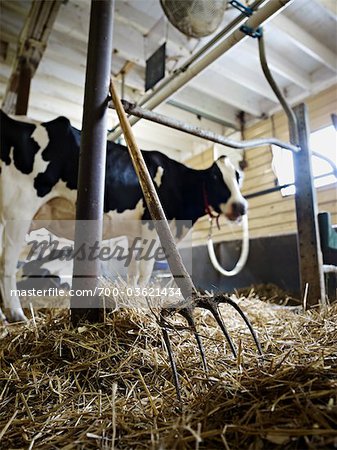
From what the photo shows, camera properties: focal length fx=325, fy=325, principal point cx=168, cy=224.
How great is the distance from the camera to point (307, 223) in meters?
1.98

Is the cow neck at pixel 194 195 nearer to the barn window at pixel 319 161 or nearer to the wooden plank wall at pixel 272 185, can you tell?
the barn window at pixel 319 161

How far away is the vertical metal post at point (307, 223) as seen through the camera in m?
1.87

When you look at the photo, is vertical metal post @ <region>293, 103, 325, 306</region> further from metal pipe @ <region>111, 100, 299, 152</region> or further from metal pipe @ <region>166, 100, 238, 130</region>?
metal pipe @ <region>166, 100, 238, 130</region>

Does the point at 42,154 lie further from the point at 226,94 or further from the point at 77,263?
the point at 226,94

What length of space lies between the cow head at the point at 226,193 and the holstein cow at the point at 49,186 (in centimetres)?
2

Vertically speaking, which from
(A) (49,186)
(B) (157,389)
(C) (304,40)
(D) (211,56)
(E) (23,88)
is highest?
(C) (304,40)

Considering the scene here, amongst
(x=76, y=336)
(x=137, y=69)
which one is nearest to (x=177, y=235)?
(x=76, y=336)

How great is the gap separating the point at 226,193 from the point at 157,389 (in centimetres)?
226

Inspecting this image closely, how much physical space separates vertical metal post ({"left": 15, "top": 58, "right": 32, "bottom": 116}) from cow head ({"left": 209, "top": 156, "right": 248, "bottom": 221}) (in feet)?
6.18

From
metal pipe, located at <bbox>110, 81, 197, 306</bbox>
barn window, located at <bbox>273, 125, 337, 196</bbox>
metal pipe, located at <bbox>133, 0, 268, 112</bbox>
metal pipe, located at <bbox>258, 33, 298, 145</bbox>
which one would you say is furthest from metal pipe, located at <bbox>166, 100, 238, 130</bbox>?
metal pipe, located at <bbox>110, 81, 197, 306</bbox>

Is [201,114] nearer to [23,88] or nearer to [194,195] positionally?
[194,195]

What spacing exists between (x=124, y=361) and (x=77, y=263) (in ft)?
1.46

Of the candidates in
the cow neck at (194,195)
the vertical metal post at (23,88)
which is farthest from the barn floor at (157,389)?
the vertical metal post at (23,88)

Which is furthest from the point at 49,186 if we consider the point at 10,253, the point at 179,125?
the point at 179,125
